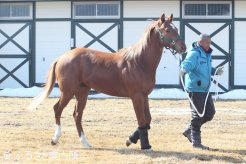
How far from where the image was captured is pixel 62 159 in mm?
8047

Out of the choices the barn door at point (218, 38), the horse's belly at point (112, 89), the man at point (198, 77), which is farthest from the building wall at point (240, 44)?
the horse's belly at point (112, 89)

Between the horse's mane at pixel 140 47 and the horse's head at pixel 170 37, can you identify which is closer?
the horse's head at pixel 170 37

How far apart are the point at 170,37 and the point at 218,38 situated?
540 inches

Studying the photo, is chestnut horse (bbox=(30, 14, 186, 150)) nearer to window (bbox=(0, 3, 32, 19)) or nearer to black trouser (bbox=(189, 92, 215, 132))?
black trouser (bbox=(189, 92, 215, 132))

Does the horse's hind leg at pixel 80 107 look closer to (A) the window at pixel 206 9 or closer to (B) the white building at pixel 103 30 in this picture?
(B) the white building at pixel 103 30

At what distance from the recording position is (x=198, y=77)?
8.85 metres

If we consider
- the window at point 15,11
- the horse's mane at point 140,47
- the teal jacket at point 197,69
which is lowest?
the teal jacket at point 197,69

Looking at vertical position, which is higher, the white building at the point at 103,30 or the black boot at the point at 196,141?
the white building at the point at 103,30

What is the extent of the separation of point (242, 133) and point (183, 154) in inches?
110

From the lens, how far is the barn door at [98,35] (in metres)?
22.3

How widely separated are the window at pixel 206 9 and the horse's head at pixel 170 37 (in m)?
13.5

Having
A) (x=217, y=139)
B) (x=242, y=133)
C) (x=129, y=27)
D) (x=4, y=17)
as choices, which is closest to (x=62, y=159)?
(x=217, y=139)

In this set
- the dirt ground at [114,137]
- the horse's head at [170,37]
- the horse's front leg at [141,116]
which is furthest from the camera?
the horse's front leg at [141,116]

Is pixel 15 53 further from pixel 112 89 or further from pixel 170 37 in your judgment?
pixel 170 37
